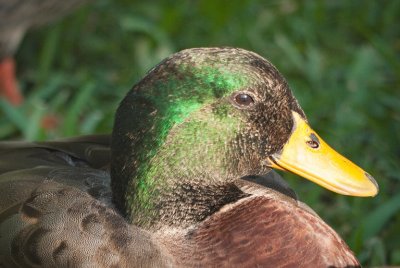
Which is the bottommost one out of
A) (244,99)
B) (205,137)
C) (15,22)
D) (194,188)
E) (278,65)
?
(278,65)

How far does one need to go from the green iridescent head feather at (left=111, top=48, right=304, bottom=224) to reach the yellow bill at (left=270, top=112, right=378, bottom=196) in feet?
0.13

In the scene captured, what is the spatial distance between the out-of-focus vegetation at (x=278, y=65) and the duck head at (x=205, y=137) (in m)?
1.06

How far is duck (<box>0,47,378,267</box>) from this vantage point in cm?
258

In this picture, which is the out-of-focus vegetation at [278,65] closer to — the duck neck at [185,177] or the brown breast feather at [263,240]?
the brown breast feather at [263,240]

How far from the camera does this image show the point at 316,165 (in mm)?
2678

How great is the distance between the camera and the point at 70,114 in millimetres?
4301

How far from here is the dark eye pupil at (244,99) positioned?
2590mm

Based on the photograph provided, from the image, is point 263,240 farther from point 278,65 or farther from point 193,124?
point 278,65

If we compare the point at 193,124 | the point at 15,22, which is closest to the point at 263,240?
the point at 193,124

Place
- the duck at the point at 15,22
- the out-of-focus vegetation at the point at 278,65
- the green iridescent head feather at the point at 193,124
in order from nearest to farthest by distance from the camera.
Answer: the green iridescent head feather at the point at 193,124 → the out-of-focus vegetation at the point at 278,65 → the duck at the point at 15,22

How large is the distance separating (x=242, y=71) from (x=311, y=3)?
2.91 meters

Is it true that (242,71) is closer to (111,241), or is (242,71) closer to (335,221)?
(111,241)

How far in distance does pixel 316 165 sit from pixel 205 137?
335 millimetres

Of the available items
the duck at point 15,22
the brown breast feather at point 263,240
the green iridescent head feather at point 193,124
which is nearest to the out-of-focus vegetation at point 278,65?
the duck at point 15,22
